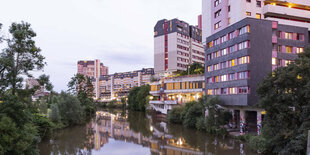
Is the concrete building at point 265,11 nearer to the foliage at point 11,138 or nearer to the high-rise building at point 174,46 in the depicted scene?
the foliage at point 11,138

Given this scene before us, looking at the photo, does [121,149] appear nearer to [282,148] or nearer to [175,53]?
[282,148]

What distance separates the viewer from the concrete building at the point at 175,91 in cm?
6588

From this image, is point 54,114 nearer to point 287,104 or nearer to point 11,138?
point 11,138

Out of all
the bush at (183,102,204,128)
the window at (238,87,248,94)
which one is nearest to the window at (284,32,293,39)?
the window at (238,87,248,94)

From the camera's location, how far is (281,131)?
80.0ft

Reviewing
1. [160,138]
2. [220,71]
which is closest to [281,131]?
[160,138]

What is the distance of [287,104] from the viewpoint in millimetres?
24703

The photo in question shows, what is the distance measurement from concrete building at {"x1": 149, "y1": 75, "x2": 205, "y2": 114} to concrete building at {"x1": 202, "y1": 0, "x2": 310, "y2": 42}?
1787 centimetres

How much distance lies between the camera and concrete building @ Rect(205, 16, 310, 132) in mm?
39250

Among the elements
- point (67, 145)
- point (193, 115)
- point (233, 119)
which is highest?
point (193, 115)

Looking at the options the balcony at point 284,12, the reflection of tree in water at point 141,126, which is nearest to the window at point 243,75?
the balcony at point 284,12

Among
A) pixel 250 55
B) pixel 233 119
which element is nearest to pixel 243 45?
pixel 250 55

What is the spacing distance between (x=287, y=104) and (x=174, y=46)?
90.2m

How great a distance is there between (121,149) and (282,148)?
19014 millimetres
